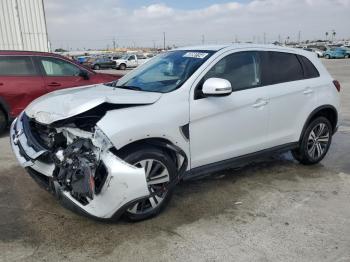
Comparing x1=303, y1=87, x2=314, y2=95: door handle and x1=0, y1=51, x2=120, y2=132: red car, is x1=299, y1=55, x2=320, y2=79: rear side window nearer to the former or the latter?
x1=303, y1=87, x2=314, y2=95: door handle

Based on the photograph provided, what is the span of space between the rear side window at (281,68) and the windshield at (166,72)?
0.87 meters

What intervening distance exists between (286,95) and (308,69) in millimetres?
726

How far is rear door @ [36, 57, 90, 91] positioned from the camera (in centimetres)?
771

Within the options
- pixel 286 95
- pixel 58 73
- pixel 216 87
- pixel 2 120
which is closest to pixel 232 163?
pixel 216 87

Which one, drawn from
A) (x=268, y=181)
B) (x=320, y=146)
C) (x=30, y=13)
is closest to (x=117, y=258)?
(x=268, y=181)

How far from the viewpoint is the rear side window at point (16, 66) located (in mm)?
7374

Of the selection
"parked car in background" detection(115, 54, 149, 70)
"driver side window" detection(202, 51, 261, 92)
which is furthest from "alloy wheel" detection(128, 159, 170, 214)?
"parked car in background" detection(115, 54, 149, 70)

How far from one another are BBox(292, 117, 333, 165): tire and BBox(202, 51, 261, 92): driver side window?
1262 mm

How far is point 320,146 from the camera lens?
5.48 metres

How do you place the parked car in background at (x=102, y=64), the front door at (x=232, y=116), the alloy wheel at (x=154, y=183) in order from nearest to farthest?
the alloy wheel at (x=154, y=183) → the front door at (x=232, y=116) → the parked car in background at (x=102, y=64)

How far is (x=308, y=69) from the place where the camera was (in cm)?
515

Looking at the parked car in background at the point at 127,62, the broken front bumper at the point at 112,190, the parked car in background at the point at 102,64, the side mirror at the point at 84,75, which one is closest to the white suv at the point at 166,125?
the broken front bumper at the point at 112,190

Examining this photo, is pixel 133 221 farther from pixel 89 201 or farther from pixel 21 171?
pixel 21 171

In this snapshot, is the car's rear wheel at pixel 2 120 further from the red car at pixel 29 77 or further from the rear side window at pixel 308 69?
the rear side window at pixel 308 69
